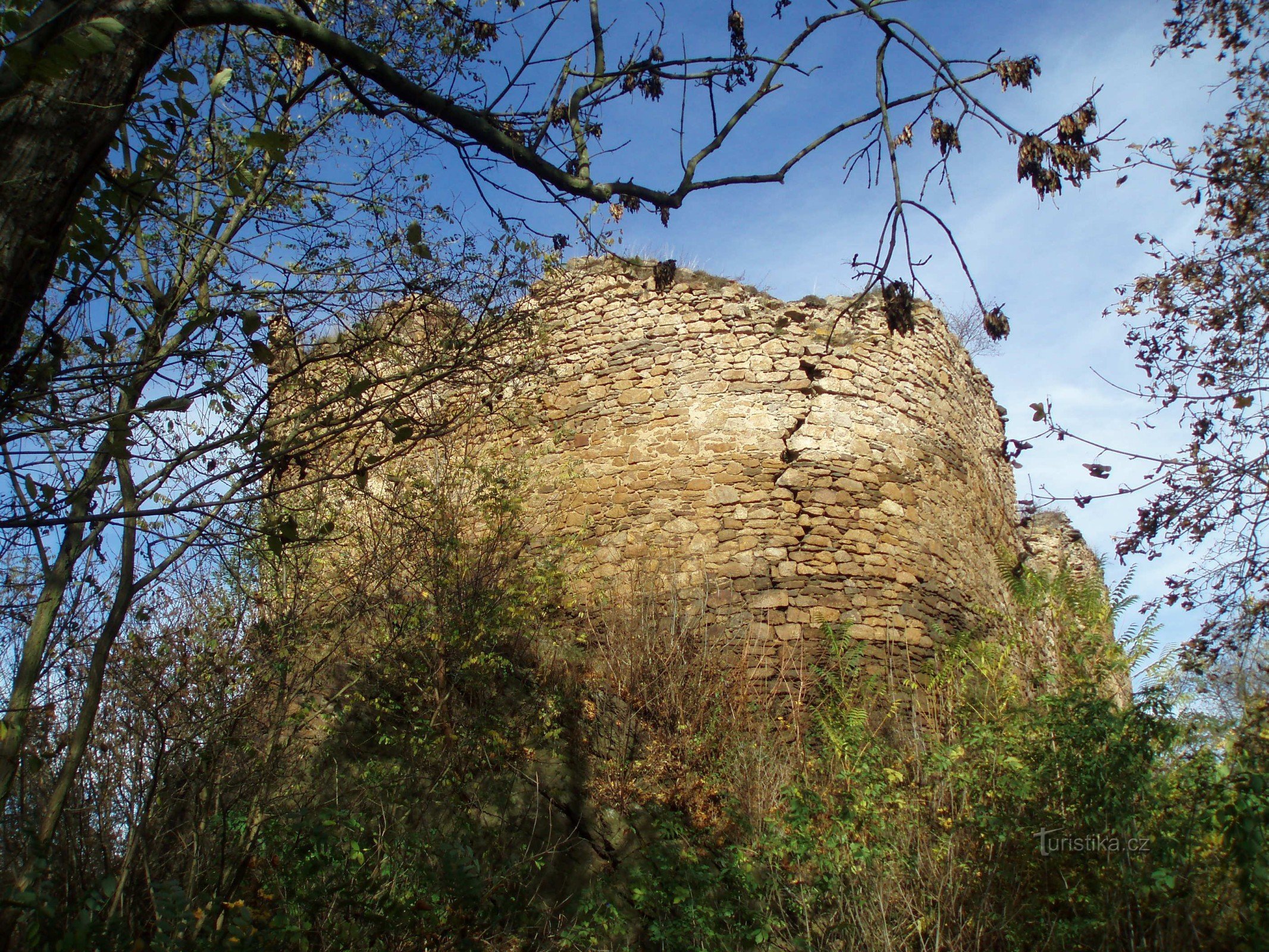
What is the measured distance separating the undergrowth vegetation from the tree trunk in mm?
1616

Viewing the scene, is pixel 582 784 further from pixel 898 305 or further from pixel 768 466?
pixel 898 305

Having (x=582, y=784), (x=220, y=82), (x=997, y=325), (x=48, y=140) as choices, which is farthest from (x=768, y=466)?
(x=48, y=140)

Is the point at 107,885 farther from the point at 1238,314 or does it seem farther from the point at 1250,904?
the point at 1238,314

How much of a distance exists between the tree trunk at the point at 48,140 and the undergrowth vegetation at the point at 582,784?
162 centimetres

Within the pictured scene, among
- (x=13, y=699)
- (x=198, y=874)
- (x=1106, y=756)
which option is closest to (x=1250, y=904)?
(x=1106, y=756)

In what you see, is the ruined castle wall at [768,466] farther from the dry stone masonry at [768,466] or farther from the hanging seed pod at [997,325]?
the hanging seed pod at [997,325]

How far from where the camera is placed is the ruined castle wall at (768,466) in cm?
717

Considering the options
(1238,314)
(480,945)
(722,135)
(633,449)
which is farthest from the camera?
(633,449)

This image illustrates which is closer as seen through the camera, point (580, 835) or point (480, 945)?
point (480, 945)

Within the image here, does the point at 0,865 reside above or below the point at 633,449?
below

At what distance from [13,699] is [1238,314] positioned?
27.8ft

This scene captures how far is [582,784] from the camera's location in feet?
18.9

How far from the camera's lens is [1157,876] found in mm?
3477

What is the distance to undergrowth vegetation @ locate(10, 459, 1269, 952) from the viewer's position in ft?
12.2
